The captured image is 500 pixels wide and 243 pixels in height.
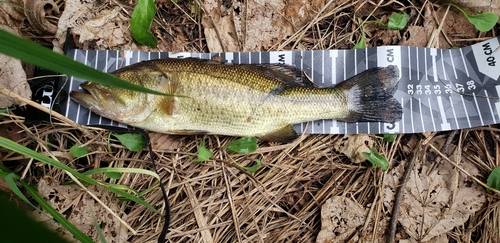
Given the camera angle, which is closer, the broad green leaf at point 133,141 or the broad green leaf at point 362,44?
the broad green leaf at point 133,141

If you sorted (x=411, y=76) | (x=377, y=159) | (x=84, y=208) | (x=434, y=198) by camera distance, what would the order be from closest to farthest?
(x=84, y=208), (x=377, y=159), (x=434, y=198), (x=411, y=76)

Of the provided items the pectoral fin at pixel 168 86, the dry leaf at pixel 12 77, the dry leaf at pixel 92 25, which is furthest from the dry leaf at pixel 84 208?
the dry leaf at pixel 92 25

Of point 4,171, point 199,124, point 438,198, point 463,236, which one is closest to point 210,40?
point 199,124

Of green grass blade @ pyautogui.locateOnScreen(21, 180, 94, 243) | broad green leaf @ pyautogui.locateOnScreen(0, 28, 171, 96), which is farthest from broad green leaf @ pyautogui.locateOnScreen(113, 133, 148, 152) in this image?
broad green leaf @ pyautogui.locateOnScreen(0, 28, 171, 96)

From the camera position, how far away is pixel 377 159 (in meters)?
3.36

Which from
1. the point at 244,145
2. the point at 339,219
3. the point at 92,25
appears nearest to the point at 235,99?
the point at 244,145

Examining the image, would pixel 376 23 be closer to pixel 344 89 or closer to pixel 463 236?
pixel 344 89

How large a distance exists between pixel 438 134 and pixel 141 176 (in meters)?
2.93

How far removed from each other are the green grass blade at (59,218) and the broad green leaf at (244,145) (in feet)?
4.64

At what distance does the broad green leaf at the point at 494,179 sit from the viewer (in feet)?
11.2

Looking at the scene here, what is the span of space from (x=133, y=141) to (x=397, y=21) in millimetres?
2845

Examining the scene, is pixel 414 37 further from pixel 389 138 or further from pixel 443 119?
pixel 389 138

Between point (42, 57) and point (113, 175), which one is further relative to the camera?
point (113, 175)

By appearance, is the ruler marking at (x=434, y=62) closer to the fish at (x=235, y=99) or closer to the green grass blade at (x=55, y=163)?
the fish at (x=235, y=99)
